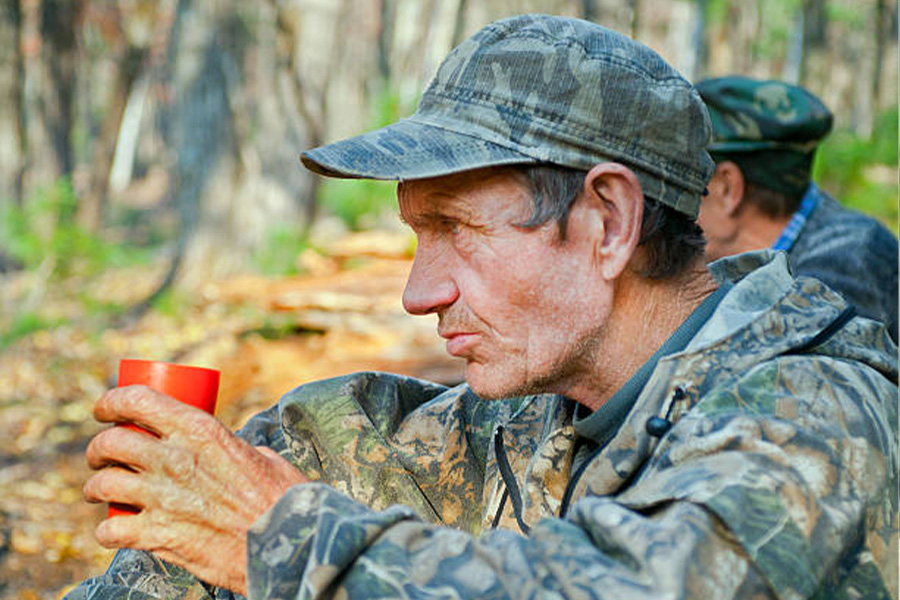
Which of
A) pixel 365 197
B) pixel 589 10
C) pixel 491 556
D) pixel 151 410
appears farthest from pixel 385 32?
pixel 491 556

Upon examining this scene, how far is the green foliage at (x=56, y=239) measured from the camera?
9.86m

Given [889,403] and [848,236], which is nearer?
[889,403]

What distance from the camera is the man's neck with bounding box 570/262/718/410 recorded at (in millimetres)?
2059

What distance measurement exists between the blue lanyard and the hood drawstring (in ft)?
9.03

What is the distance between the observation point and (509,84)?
1.93 metres

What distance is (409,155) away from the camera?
1.91 m

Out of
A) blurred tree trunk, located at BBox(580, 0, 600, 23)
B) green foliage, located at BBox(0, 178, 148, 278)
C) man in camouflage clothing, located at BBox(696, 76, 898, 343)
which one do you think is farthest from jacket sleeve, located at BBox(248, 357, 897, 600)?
green foliage, located at BBox(0, 178, 148, 278)

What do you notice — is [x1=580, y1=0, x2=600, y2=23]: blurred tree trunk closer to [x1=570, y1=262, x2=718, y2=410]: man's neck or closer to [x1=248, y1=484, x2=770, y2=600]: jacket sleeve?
[x1=570, y1=262, x2=718, y2=410]: man's neck

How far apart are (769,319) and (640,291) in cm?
34

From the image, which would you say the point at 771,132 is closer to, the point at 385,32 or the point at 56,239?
the point at 56,239

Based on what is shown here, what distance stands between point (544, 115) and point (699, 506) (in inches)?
32.3

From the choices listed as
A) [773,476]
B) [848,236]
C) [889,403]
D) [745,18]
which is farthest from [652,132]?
[745,18]

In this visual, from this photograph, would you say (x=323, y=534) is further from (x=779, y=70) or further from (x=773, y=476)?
(x=779, y=70)

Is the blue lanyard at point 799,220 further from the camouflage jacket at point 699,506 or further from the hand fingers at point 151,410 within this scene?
the hand fingers at point 151,410
